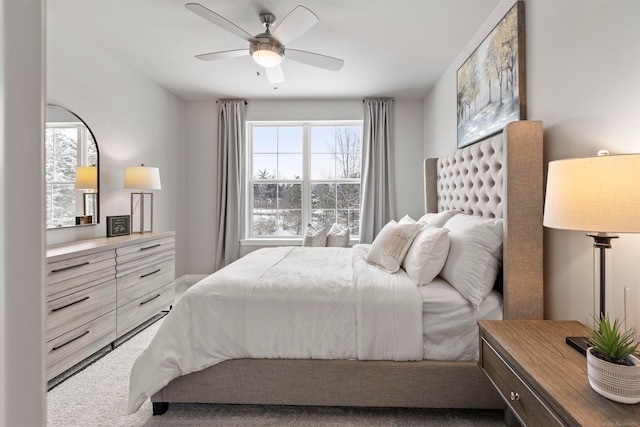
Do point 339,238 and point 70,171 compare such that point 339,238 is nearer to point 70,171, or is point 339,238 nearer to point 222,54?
point 222,54

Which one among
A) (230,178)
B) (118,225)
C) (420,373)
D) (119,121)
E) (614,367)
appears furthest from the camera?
(230,178)

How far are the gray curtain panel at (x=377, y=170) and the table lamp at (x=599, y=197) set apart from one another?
9.92ft

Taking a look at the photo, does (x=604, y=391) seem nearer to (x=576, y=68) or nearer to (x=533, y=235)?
(x=533, y=235)

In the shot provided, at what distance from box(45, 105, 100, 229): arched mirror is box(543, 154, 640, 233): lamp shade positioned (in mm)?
3156

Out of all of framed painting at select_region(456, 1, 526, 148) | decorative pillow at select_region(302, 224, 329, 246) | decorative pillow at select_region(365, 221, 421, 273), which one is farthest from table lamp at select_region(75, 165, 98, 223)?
framed painting at select_region(456, 1, 526, 148)

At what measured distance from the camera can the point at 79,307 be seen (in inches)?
87.7

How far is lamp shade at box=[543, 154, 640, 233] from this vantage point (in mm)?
1013

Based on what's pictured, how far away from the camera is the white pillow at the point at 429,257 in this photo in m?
1.88

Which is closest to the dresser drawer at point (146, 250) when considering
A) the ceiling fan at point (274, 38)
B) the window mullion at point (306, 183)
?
the ceiling fan at point (274, 38)

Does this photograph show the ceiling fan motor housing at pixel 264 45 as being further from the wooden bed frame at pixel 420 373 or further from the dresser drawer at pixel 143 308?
the dresser drawer at pixel 143 308

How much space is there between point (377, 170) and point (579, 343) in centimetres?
322

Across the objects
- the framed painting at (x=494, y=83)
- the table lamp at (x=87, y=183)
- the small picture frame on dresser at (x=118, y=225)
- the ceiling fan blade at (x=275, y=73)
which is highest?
the ceiling fan blade at (x=275, y=73)

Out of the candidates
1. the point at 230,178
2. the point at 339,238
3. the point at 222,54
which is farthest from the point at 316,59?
the point at 230,178

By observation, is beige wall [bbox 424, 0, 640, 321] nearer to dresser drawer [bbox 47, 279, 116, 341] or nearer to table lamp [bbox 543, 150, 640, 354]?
table lamp [bbox 543, 150, 640, 354]
